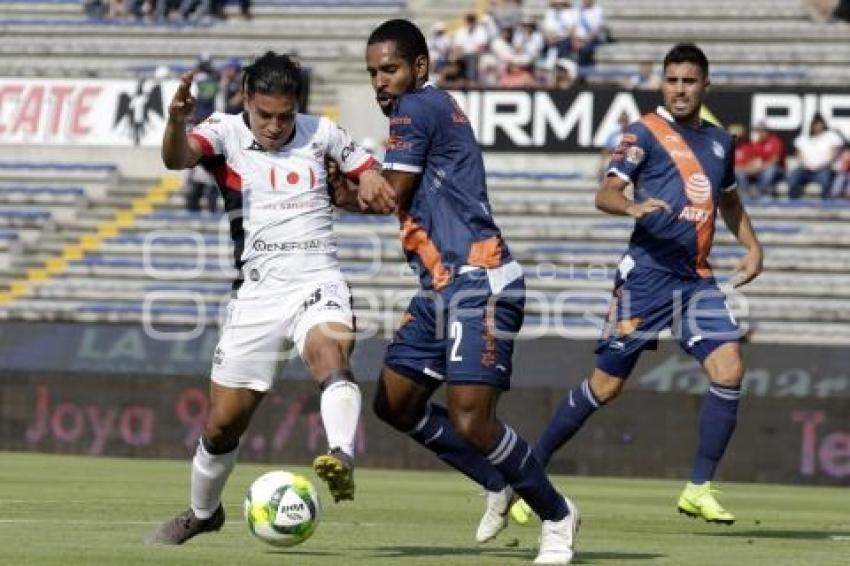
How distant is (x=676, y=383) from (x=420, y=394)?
12172 millimetres

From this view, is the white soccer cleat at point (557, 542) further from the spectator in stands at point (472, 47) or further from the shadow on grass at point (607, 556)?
the spectator in stands at point (472, 47)

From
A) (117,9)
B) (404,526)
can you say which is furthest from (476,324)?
(117,9)

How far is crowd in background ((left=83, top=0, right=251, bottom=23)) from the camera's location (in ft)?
111

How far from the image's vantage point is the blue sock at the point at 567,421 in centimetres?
1344

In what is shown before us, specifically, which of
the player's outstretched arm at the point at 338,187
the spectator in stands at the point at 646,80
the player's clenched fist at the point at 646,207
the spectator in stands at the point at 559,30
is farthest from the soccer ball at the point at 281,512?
the spectator in stands at the point at 559,30

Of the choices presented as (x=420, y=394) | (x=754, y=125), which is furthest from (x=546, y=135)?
(x=420, y=394)

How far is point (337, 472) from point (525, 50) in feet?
70.4

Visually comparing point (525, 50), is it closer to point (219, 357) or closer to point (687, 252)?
point (687, 252)

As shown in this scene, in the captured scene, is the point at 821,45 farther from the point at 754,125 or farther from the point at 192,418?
the point at 192,418

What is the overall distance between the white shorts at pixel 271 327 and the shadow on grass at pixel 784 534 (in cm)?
314

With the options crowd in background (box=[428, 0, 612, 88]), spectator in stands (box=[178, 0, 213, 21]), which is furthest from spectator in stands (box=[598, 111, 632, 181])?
spectator in stands (box=[178, 0, 213, 21])

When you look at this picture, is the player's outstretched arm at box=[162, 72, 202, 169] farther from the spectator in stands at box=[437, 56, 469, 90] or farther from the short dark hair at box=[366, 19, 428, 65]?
the spectator in stands at box=[437, 56, 469, 90]

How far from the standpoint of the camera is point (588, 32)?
29844 millimetres

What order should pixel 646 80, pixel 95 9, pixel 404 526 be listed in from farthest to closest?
pixel 95 9
pixel 646 80
pixel 404 526
